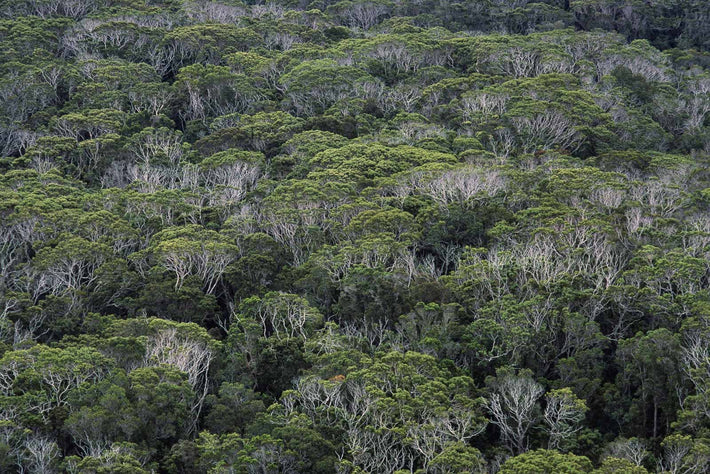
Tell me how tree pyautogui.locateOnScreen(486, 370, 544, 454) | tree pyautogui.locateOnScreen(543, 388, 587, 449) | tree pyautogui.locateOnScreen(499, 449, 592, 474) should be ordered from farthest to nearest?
tree pyautogui.locateOnScreen(486, 370, 544, 454)
tree pyautogui.locateOnScreen(543, 388, 587, 449)
tree pyautogui.locateOnScreen(499, 449, 592, 474)

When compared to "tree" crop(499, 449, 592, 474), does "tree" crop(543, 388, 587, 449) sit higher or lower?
lower

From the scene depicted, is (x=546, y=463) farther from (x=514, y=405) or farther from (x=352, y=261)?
(x=352, y=261)

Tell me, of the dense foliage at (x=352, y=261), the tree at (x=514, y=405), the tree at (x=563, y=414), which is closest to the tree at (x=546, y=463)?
the dense foliage at (x=352, y=261)

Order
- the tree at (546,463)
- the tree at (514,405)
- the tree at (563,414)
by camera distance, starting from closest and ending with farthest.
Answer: the tree at (546,463) < the tree at (563,414) < the tree at (514,405)

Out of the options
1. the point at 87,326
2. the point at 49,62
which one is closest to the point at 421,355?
the point at 87,326

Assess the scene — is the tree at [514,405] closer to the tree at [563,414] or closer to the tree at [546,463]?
the tree at [563,414]

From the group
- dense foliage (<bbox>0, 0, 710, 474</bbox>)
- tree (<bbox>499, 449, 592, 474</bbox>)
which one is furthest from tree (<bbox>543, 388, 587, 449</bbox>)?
tree (<bbox>499, 449, 592, 474</bbox>)

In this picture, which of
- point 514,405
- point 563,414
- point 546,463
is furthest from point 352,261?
point 546,463

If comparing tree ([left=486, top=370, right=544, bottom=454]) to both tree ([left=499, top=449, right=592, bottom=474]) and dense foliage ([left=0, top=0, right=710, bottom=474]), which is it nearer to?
dense foliage ([left=0, top=0, right=710, bottom=474])
